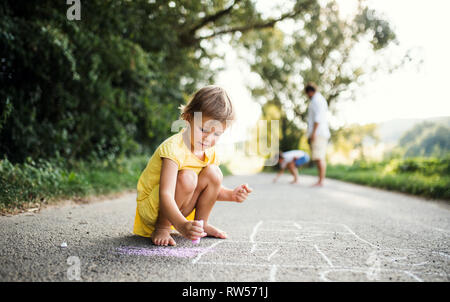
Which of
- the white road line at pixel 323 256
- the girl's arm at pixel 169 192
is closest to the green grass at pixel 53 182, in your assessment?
the girl's arm at pixel 169 192

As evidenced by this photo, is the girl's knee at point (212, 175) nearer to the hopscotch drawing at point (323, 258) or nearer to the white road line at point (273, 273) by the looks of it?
the hopscotch drawing at point (323, 258)

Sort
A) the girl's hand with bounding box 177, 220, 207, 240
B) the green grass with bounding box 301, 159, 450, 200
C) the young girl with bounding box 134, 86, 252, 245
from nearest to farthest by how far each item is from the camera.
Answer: the girl's hand with bounding box 177, 220, 207, 240
the young girl with bounding box 134, 86, 252, 245
the green grass with bounding box 301, 159, 450, 200

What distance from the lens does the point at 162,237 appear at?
6.75 ft

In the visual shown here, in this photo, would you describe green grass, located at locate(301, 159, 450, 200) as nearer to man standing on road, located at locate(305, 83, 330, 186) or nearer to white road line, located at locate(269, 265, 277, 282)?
man standing on road, located at locate(305, 83, 330, 186)

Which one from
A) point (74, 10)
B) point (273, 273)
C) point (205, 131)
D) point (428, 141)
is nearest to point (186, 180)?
point (205, 131)

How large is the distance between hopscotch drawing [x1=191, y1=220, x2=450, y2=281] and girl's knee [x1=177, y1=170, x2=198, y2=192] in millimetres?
379

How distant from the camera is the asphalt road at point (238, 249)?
1.54m

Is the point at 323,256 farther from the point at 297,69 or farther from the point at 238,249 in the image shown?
the point at 297,69

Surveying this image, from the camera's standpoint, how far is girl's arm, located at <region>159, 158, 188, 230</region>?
1850 mm

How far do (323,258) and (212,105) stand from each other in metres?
1.06

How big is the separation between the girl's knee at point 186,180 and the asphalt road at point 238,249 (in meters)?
0.35

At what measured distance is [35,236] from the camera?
83.6 inches

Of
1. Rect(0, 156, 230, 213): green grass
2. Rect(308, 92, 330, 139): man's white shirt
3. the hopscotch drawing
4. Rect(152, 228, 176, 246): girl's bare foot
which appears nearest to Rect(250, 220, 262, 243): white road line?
the hopscotch drawing

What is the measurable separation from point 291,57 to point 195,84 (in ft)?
26.8
